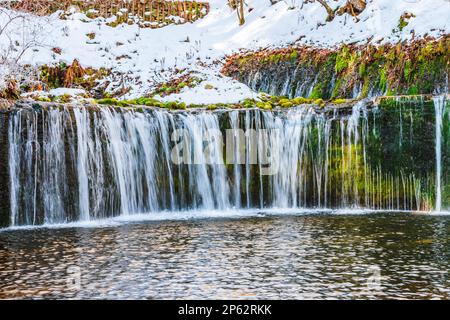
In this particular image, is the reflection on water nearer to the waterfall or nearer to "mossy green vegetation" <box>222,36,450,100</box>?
the waterfall

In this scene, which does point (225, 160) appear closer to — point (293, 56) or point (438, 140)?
point (438, 140)

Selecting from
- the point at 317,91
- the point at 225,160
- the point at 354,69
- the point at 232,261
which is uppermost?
the point at 354,69

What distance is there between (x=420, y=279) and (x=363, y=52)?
1716 centimetres

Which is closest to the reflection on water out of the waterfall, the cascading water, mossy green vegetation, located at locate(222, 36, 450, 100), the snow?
the cascading water

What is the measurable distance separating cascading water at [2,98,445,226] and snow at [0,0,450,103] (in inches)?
246

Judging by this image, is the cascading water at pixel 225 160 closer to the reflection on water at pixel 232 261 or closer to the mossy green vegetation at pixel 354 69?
the reflection on water at pixel 232 261

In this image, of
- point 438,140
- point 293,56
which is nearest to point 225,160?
point 438,140

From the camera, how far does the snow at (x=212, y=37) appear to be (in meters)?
25.3

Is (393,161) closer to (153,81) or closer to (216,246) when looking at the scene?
(216,246)

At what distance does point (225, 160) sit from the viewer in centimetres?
1864

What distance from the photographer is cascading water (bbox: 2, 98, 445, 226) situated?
1602 cm

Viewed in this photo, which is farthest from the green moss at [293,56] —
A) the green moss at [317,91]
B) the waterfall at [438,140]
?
the waterfall at [438,140]

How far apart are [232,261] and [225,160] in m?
8.91
